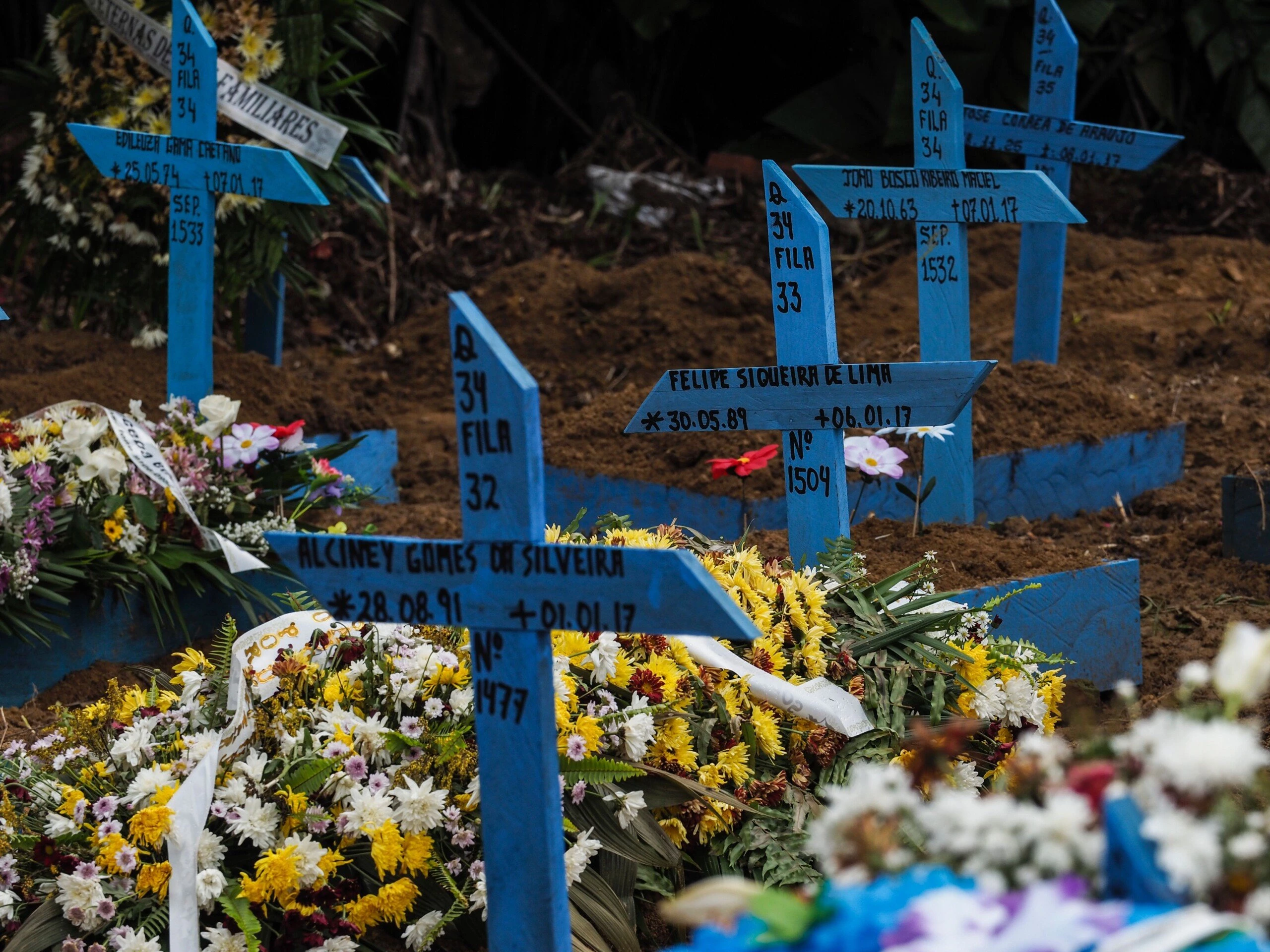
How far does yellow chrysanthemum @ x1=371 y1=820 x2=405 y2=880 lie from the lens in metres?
1.72

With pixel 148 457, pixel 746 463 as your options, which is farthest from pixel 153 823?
pixel 148 457

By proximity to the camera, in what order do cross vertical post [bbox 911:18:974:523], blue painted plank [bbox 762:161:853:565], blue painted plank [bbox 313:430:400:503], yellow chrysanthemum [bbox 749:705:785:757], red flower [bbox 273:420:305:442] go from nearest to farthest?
yellow chrysanthemum [bbox 749:705:785:757] → blue painted plank [bbox 762:161:853:565] → cross vertical post [bbox 911:18:974:523] → red flower [bbox 273:420:305:442] → blue painted plank [bbox 313:430:400:503]

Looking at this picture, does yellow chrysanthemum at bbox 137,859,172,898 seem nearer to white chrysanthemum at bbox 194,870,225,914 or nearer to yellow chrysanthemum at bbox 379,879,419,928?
white chrysanthemum at bbox 194,870,225,914

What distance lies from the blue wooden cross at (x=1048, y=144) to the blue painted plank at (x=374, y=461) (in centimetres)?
223

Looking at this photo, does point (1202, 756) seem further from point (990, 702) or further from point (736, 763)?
point (990, 702)

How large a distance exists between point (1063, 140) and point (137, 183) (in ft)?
10.2

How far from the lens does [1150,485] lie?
4395 millimetres

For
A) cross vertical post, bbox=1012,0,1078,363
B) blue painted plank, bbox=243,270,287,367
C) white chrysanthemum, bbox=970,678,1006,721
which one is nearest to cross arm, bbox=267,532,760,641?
white chrysanthemum, bbox=970,678,1006,721

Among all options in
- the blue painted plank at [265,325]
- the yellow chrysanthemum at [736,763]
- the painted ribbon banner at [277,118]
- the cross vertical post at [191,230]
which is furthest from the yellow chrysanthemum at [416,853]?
the blue painted plank at [265,325]

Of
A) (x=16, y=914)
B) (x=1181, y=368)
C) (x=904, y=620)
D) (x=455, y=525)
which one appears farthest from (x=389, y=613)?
(x=1181, y=368)

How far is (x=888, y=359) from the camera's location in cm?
498

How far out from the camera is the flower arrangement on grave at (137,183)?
→ 4.43m

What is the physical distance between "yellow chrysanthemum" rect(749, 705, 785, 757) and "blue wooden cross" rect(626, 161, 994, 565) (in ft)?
2.12

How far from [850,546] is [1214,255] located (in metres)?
4.66
